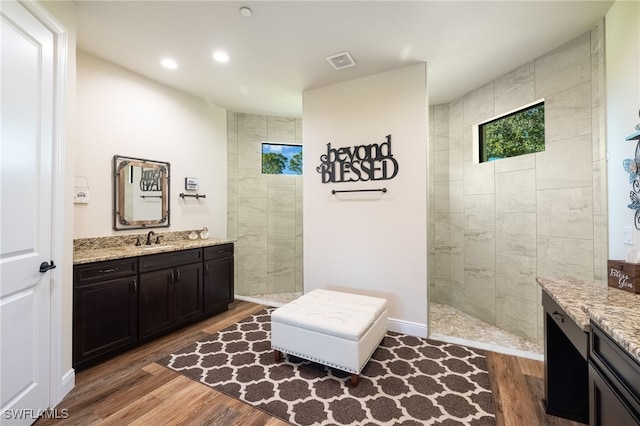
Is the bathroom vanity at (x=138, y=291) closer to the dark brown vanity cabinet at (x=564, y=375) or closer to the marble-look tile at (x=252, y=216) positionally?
the marble-look tile at (x=252, y=216)

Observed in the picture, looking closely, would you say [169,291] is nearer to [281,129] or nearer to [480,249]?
[281,129]

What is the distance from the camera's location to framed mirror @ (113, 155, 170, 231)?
2.94 metres

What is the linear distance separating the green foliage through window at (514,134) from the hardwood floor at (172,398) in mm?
2111

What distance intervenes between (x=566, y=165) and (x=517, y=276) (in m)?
1.22

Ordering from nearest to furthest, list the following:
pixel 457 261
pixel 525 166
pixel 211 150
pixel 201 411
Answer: pixel 201 411, pixel 525 166, pixel 457 261, pixel 211 150

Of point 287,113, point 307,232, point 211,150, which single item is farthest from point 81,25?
point 307,232

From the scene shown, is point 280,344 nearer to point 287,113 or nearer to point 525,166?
point 525,166

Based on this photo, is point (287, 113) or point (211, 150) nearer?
point (211, 150)

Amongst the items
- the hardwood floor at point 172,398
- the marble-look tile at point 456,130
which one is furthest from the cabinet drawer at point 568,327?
the marble-look tile at point 456,130

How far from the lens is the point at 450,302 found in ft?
12.8

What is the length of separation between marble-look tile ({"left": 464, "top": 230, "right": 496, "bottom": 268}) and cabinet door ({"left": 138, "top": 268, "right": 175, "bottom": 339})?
11.7 feet

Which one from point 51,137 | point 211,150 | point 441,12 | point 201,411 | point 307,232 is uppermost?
point 441,12

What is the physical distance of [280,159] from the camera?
455 centimetres

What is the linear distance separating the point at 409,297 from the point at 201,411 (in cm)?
210
